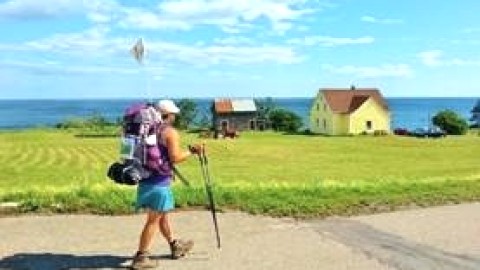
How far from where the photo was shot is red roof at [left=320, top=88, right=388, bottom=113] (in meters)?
89.3

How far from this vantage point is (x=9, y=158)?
50875mm

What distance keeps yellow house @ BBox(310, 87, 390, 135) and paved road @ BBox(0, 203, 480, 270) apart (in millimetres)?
78338

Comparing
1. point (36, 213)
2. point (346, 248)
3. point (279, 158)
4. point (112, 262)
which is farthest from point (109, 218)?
point (279, 158)

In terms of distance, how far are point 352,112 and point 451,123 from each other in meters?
9.85

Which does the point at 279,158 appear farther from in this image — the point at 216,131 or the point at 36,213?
the point at 36,213

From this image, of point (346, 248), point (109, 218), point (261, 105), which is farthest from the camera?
point (261, 105)

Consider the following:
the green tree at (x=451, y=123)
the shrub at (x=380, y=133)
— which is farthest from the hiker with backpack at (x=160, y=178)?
the green tree at (x=451, y=123)

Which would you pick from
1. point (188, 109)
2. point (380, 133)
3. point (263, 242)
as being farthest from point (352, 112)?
point (263, 242)

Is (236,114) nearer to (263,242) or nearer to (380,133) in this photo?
(380,133)

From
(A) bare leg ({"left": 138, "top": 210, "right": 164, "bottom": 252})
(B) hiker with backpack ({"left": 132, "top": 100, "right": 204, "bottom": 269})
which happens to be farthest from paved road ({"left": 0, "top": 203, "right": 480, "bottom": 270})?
(B) hiker with backpack ({"left": 132, "top": 100, "right": 204, "bottom": 269})

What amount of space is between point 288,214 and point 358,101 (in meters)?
80.8

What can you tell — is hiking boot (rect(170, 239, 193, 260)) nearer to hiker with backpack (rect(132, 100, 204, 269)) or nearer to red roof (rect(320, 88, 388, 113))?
hiker with backpack (rect(132, 100, 204, 269))

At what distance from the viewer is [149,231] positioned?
795cm

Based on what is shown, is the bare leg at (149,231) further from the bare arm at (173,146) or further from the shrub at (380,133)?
the shrub at (380,133)
